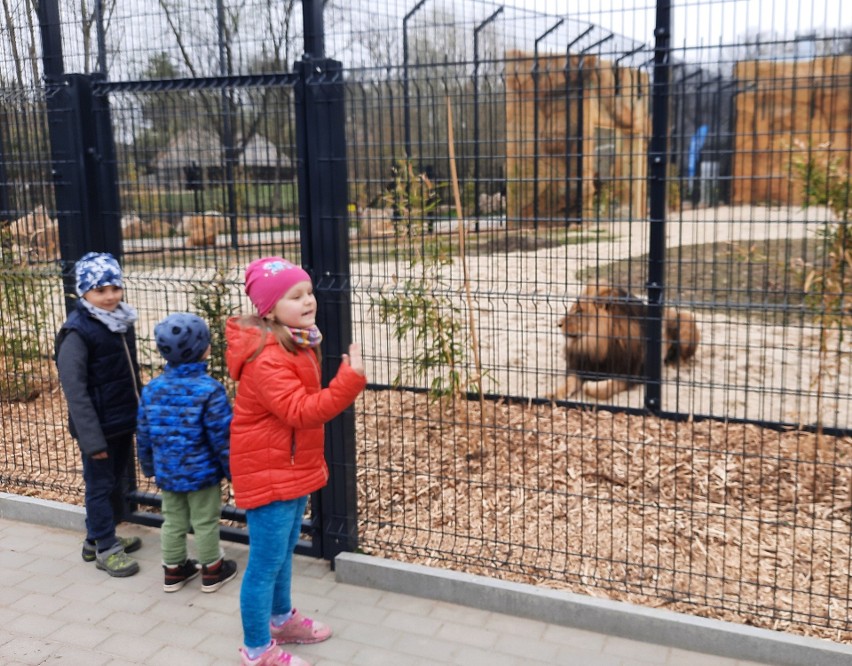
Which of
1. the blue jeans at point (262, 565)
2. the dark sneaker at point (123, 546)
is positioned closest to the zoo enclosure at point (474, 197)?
the dark sneaker at point (123, 546)

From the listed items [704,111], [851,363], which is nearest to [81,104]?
[704,111]

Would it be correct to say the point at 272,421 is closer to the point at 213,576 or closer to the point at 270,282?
the point at 270,282

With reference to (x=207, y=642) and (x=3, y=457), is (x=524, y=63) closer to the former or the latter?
(x=207, y=642)

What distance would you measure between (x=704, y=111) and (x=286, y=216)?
2433 mm

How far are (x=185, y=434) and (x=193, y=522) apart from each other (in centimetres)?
47

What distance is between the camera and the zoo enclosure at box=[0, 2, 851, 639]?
155 inches

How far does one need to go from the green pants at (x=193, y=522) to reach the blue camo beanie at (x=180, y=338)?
2.10ft

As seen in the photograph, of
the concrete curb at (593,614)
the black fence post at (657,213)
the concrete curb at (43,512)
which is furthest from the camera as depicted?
the black fence post at (657,213)

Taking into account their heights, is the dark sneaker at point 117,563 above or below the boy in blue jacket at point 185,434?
below

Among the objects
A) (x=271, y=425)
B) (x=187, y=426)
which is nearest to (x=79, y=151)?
(x=187, y=426)

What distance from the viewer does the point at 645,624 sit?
3533mm

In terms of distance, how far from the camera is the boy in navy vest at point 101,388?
4.10 m

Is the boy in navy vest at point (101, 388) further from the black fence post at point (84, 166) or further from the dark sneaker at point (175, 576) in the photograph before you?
the black fence post at point (84, 166)

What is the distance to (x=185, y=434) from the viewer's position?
385 cm
